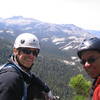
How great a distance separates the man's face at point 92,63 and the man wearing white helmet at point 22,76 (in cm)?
169

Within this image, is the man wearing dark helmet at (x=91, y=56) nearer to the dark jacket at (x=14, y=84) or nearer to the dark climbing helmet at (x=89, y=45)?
the dark climbing helmet at (x=89, y=45)

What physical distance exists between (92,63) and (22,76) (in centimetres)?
196

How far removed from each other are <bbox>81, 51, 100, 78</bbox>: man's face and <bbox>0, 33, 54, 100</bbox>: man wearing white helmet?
1.69 m

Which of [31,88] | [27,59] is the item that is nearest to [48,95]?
[31,88]

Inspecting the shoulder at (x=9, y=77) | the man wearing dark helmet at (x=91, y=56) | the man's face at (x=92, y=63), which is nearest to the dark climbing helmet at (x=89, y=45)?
the man wearing dark helmet at (x=91, y=56)

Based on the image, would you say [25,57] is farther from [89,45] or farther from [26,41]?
[89,45]

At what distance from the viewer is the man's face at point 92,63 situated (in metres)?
5.75

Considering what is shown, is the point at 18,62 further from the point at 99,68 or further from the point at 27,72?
the point at 99,68

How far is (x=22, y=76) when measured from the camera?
694cm

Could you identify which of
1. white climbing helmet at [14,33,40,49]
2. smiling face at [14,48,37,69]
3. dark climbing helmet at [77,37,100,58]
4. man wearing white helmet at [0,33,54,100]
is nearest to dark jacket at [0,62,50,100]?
man wearing white helmet at [0,33,54,100]

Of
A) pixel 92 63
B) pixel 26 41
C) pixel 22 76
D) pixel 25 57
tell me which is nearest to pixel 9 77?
pixel 22 76

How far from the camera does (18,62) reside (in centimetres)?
768

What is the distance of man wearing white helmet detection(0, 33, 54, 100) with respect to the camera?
632 centimetres

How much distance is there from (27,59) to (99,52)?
255 cm
